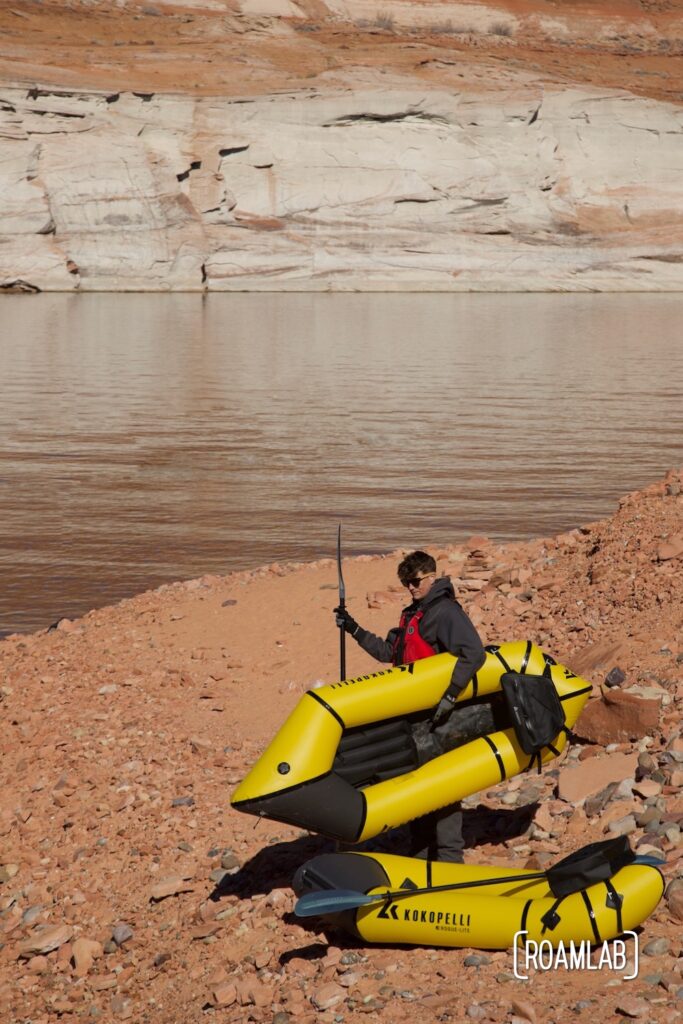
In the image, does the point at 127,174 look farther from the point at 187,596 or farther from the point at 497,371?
the point at 187,596

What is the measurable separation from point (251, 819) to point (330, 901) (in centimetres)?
174

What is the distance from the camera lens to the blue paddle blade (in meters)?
5.60

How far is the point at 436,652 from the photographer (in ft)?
21.5

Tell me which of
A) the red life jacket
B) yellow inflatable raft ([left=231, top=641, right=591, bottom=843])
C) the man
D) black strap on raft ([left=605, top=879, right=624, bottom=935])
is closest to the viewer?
black strap on raft ([left=605, top=879, right=624, bottom=935])

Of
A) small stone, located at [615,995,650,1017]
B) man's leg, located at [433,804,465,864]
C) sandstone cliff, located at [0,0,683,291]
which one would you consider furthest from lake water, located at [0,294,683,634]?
sandstone cliff, located at [0,0,683,291]

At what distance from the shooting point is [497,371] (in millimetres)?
32062

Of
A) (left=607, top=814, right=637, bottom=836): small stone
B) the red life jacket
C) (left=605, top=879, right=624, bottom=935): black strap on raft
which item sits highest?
the red life jacket

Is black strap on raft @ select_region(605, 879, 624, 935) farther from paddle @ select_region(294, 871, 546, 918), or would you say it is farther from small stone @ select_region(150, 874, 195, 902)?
small stone @ select_region(150, 874, 195, 902)

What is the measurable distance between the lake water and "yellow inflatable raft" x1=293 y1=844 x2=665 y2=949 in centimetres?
699

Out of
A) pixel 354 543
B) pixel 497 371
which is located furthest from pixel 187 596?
pixel 497 371

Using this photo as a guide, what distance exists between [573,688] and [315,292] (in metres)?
64.8

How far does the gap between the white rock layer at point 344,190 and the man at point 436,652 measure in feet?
198

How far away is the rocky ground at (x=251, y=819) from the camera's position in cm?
544

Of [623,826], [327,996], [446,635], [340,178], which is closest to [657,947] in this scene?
[623,826]
